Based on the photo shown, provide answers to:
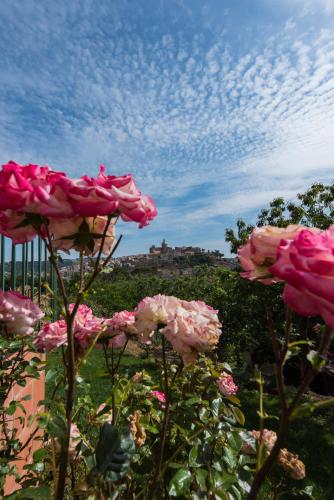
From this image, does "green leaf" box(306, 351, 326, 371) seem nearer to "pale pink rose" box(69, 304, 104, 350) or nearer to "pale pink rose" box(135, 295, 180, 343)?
"pale pink rose" box(135, 295, 180, 343)

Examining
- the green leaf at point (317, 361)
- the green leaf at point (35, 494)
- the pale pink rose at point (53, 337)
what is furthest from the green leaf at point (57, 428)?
the green leaf at point (317, 361)

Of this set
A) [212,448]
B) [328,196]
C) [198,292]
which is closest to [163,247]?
[198,292]

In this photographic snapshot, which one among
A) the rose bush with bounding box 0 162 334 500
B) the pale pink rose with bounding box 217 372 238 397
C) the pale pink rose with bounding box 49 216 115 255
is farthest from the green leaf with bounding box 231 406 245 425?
the pale pink rose with bounding box 49 216 115 255

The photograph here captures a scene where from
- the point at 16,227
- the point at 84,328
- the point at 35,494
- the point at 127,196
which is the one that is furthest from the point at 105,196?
the point at 35,494

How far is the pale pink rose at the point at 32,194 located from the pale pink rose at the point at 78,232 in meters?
0.08

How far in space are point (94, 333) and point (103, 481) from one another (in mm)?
372

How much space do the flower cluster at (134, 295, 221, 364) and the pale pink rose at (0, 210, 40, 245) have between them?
350 millimetres

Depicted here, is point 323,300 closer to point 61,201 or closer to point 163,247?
point 61,201

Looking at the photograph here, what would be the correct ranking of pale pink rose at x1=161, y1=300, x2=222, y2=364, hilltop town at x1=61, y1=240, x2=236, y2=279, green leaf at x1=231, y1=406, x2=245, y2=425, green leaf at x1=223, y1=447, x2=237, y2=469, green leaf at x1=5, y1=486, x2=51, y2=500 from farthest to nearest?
hilltop town at x1=61, y1=240, x2=236, y2=279, green leaf at x1=231, y1=406, x2=245, y2=425, green leaf at x1=223, y1=447, x2=237, y2=469, pale pink rose at x1=161, y1=300, x2=222, y2=364, green leaf at x1=5, y1=486, x2=51, y2=500

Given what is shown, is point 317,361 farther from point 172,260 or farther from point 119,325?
point 172,260

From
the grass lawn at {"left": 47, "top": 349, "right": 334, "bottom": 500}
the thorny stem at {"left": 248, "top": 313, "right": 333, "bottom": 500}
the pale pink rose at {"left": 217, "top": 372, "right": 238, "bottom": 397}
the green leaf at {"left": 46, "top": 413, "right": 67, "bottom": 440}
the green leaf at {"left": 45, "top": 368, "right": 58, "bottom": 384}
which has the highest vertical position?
the thorny stem at {"left": 248, "top": 313, "right": 333, "bottom": 500}

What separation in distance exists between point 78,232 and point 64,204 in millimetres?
113

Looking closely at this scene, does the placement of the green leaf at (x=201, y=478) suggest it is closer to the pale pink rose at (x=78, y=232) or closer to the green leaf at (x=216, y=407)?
the green leaf at (x=216, y=407)

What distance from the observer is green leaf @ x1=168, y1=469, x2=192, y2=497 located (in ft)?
3.03
